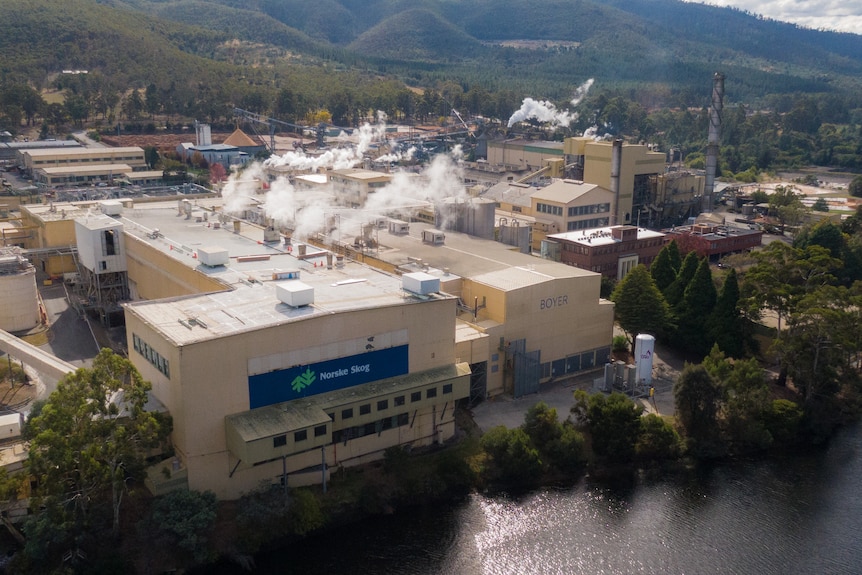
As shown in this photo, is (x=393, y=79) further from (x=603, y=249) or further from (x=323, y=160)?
(x=603, y=249)

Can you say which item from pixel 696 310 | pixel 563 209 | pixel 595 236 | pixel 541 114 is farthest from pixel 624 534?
pixel 541 114

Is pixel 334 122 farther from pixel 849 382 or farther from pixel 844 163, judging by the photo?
pixel 849 382

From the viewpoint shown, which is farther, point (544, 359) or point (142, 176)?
point (142, 176)

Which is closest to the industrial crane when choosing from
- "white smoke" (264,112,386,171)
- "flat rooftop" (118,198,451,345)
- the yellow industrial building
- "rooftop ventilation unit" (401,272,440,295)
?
"white smoke" (264,112,386,171)

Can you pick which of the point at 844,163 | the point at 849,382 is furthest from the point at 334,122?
the point at 849,382

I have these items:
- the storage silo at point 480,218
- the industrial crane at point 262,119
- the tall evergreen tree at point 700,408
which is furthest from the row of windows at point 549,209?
the industrial crane at point 262,119

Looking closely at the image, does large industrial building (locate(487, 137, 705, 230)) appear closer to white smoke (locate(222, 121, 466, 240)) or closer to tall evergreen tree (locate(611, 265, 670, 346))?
white smoke (locate(222, 121, 466, 240))
